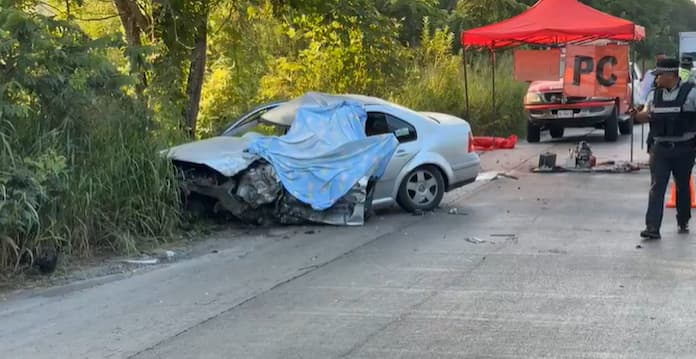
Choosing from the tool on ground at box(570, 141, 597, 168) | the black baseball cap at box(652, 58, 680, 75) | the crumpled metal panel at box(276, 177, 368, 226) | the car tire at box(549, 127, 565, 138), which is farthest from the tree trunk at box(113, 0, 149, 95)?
the car tire at box(549, 127, 565, 138)

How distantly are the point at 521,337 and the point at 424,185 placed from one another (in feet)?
19.1

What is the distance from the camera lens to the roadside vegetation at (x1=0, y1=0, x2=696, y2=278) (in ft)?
27.9

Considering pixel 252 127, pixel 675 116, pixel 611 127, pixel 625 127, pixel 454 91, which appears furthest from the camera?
pixel 625 127

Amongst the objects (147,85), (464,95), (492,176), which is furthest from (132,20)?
(464,95)

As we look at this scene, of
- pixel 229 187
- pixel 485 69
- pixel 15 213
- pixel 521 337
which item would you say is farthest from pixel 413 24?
pixel 521 337

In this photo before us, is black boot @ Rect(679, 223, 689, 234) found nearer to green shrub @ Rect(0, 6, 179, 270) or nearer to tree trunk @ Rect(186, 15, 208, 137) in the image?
green shrub @ Rect(0, 6, 179, 270)

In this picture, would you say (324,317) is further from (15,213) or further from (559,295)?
(15,213)

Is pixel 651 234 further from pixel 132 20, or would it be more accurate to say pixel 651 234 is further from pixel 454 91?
pixel 454 91

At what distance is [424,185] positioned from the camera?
11.6 meters

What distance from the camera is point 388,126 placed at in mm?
11555

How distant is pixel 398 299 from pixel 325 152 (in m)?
4.10

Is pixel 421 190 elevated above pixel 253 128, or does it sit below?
below

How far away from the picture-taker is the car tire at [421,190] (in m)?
11.4

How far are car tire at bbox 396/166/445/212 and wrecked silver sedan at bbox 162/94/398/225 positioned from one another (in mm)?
552
